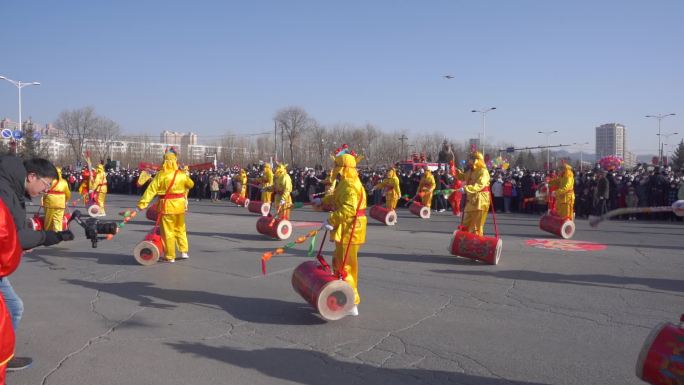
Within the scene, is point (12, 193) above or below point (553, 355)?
above

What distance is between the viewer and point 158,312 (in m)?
6.86

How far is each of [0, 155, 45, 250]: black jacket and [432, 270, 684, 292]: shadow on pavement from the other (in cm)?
684

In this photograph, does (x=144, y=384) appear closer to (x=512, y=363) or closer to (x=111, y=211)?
(x=512, y=363)

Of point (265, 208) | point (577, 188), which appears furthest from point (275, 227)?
point (577, 188)

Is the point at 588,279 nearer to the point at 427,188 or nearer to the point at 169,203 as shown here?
the point at 169,203

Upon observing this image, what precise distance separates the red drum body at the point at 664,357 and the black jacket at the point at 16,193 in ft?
14.8

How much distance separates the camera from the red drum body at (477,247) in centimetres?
993

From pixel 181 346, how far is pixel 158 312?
1.43 m

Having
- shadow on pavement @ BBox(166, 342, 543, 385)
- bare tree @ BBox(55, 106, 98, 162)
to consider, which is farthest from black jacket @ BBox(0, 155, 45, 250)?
bare tree @ BBox(55, 106, 98, 162)

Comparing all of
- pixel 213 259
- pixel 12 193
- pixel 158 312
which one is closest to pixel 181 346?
pixel 158 312

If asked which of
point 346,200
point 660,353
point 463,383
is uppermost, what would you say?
point 346,200

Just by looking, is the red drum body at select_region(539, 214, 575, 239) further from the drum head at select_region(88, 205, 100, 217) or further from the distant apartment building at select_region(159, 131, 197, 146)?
the distant apartment building at select_region(159, 131, 197, 146)

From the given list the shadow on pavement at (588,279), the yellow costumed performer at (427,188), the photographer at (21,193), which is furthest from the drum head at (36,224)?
the yellow costumed performer at (427,188)

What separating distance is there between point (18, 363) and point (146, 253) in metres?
5.10
